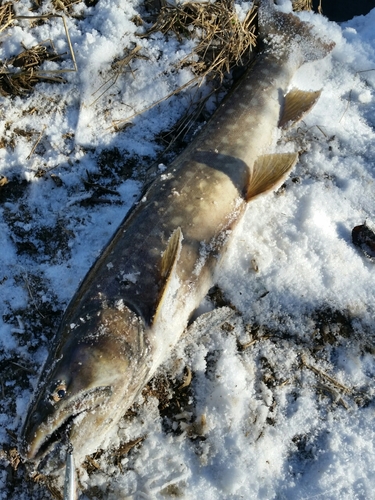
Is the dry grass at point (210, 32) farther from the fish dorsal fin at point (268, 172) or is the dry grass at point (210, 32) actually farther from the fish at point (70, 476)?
the fish at point (70, 476)

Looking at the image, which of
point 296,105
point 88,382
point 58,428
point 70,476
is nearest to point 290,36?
point 296,105

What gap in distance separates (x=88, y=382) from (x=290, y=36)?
12.0 ft

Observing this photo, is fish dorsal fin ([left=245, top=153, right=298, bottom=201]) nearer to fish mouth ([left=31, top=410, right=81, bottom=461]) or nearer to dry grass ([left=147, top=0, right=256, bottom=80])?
dry grass ([left=147, top=0, right=256, bottom=80])

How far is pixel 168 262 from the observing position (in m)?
2.93

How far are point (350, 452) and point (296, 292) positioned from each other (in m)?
1.23

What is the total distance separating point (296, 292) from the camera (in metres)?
3.61

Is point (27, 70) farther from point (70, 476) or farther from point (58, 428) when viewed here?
point (70, 476)

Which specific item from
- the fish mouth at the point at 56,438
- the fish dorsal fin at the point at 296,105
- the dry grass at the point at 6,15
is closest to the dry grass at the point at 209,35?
the fish dorsal fin at the point at 296,105

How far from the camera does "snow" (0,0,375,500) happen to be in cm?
306

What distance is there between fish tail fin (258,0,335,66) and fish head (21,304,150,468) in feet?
9.90

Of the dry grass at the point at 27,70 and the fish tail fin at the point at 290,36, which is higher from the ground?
the fish tail fin at the point at 290,36

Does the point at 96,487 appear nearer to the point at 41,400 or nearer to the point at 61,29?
the point at 41,400

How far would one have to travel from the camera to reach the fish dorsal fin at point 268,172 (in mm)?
3525

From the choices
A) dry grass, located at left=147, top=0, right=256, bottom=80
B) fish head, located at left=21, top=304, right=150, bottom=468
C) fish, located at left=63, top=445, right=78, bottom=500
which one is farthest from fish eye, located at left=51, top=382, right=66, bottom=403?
dry grass, located at left=147, top=0, right=256, bottom=80
